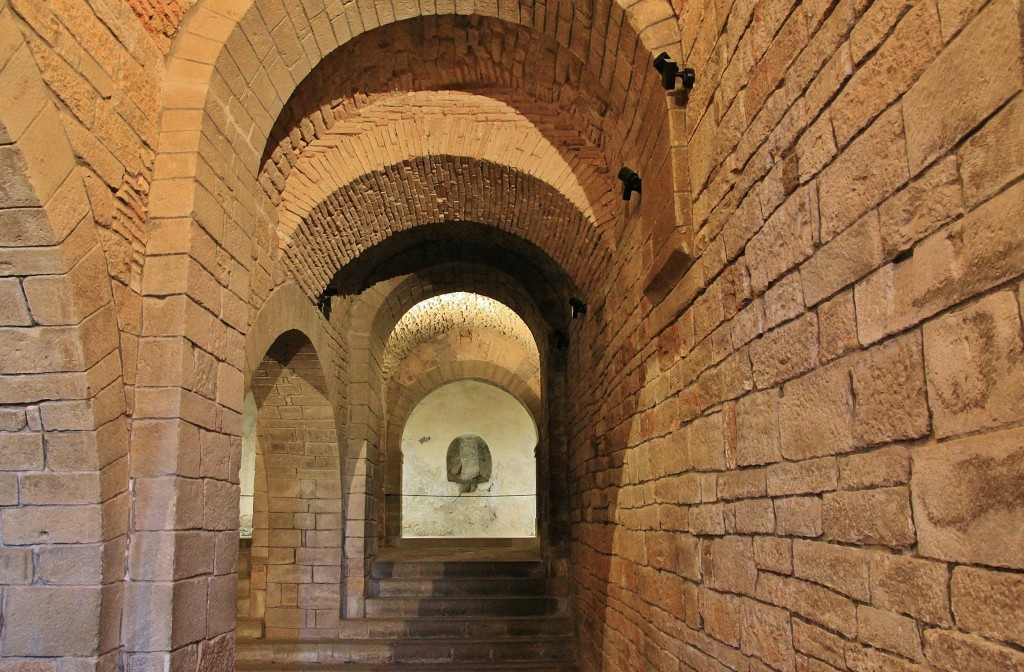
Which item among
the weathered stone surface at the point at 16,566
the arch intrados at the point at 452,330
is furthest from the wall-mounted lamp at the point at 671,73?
the arch intrados at the point at 452,330

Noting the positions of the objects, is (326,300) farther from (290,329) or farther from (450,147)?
(450,147)

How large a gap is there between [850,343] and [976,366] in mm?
492

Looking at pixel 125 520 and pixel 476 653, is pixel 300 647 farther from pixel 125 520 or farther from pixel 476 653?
pixel 125 520

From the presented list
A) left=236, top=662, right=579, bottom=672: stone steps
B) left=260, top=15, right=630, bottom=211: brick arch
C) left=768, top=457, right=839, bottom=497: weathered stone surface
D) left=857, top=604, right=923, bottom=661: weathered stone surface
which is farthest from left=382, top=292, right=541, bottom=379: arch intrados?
left=857, top=604, right=923, bottom=661: weathered stone surface

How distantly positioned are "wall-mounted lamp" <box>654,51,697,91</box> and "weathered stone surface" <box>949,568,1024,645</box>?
246 centimetres

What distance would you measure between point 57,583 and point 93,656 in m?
0.31

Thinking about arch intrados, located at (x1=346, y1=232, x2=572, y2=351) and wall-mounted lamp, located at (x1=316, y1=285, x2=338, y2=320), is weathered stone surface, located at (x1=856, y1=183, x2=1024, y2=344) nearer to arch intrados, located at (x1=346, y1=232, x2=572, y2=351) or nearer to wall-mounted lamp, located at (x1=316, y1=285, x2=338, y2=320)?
wall-mounted lamp, located at (x1=316, y1=285, x2=338, y2=320)

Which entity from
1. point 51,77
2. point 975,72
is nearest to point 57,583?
point 51,77

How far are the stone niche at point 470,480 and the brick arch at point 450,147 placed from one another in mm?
11460

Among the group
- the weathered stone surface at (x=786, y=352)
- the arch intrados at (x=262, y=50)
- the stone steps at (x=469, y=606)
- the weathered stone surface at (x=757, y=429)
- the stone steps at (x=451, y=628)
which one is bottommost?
the stone steps at (x=451, y=628)

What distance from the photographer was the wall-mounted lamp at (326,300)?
658cm

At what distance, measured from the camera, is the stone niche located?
16766mm

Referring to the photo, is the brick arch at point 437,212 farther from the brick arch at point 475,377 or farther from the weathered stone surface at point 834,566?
the brick arch at point 475,377

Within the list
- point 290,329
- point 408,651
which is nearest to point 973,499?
point 290,329
